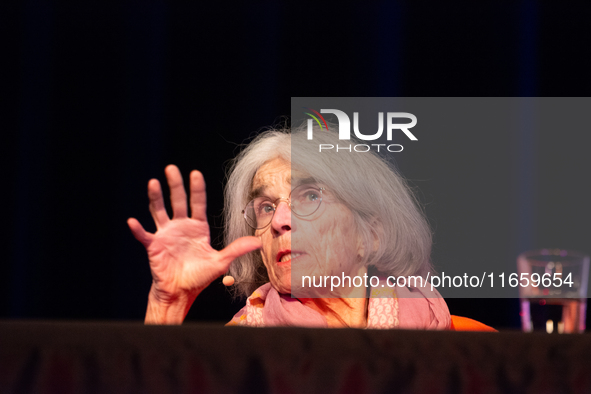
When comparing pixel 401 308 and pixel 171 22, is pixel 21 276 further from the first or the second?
pixel 401 308

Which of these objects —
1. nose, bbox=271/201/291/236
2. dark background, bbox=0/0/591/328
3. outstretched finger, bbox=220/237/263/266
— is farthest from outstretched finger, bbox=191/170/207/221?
dark background, bbox=0/0/591/328

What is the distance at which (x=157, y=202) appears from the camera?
1174mm

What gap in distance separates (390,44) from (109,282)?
4.57 feet

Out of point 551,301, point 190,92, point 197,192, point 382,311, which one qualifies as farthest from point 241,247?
point 190,92

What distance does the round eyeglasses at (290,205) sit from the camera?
4.81 feet

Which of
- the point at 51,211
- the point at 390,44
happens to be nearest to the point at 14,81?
the point at 51,211

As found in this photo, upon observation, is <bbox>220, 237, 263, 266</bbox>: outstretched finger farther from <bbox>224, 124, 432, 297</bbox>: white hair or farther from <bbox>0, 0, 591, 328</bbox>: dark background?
<bbox>0, 0, 591, 328</bbox>: dark background

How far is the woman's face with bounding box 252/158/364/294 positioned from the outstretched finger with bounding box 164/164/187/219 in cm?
31

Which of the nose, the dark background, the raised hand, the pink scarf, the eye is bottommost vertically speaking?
the pink scarf

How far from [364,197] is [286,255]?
0.27 metres

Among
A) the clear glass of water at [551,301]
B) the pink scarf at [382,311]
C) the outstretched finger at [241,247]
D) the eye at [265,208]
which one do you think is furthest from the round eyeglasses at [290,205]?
the clear glass of water at [551,301]

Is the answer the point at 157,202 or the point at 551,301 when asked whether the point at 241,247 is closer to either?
the point at 157,202

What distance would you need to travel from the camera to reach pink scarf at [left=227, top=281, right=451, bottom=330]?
1.39 meters

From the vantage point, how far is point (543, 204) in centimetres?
192
